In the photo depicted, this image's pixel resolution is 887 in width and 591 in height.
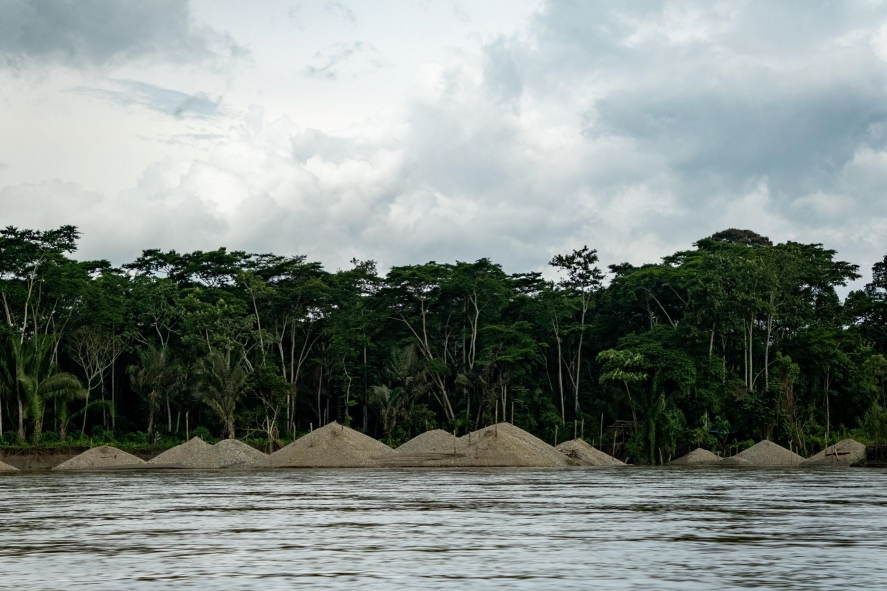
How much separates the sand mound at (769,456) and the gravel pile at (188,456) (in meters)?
22.9

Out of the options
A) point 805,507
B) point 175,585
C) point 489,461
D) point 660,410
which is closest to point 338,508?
point 805,507

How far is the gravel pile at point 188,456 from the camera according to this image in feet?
142

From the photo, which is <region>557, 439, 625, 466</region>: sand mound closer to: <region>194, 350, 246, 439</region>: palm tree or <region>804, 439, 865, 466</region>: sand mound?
<region>804, 439, 865, 466</region>: sand mound

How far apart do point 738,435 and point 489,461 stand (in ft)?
52.7

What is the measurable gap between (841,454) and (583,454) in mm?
10756

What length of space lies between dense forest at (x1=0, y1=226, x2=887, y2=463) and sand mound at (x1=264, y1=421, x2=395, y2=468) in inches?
328

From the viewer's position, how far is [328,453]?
4172 cm

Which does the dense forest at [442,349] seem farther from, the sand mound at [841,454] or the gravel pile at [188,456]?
the gravel pile at [188,456]

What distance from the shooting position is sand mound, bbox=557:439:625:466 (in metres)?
45.8

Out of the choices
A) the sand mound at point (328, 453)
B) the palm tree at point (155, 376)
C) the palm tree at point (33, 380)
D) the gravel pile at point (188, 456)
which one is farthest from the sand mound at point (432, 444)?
the palm tree at point (33, 380)

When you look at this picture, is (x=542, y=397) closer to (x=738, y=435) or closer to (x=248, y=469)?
(x=738, y=435)

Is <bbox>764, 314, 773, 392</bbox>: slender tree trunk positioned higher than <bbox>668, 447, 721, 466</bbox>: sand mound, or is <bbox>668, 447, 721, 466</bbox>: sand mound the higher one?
<bbox>764, 314, 773, 392</bbox>: slender tree trunk

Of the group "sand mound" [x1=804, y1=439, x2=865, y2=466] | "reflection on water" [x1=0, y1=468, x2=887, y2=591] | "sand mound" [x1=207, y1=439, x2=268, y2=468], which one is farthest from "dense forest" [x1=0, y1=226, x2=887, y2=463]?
"reflection on water" [x1=0, y1=468, x2=887, y2=591]

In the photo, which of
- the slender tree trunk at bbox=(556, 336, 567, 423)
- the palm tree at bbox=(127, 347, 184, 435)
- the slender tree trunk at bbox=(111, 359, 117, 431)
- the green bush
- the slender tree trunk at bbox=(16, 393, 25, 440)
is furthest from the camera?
the slender tree trunk at bbox=(556, 336, 567, 423)
